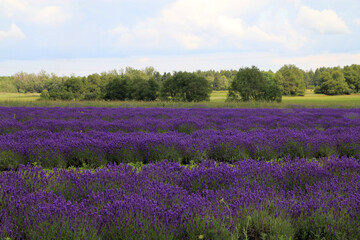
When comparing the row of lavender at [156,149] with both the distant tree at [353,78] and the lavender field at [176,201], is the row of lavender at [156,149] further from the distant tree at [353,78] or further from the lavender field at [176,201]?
the distant tree at [353,78]

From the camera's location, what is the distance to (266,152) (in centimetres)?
520

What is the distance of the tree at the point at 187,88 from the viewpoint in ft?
124

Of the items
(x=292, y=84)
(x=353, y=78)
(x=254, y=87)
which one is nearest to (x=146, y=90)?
(x=254, y=87)

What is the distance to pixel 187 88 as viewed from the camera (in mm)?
38219

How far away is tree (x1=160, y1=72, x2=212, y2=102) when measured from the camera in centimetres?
3766

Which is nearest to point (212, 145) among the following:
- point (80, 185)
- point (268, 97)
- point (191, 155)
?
point (191, 155)

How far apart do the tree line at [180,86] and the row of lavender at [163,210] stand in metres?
28.6

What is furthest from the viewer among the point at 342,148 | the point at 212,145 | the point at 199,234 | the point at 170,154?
the point at 342,148

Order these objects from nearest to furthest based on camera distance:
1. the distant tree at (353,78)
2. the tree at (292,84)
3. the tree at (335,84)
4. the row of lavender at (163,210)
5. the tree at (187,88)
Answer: the row of lavender at (163,210) → the tree at (187,88) → the tree at (335,84) → the distant tree at (353,78) → the tree at (292,84)

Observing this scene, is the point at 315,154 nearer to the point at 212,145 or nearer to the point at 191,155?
the point at 212,145

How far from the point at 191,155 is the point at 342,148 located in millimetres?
3046

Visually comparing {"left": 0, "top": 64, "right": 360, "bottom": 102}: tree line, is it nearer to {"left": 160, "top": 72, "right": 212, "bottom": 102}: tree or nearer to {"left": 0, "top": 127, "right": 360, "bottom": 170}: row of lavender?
{"left": 160, "top": 72, "right": 212, "bottom": 102}: tree

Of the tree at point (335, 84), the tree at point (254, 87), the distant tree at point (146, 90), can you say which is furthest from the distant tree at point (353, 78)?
the distant tree at point (146, 90)

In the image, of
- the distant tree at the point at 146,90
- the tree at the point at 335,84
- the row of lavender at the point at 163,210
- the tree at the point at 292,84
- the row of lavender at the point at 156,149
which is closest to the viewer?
the row of lavender at the point at 163,210
